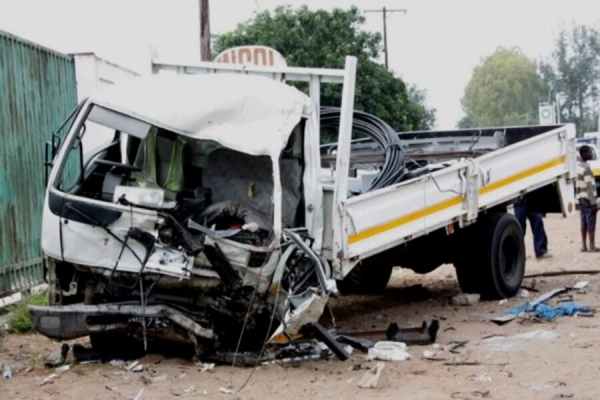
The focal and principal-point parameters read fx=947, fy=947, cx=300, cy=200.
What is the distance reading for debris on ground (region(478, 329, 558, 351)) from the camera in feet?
25.8

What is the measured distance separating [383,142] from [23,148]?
5142 millimetres

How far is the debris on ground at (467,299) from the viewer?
10.3 metres

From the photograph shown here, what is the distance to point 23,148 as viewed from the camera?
39.1 feet

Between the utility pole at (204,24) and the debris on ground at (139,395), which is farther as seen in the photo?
the utility pole at (204,24)

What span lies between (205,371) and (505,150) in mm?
4424

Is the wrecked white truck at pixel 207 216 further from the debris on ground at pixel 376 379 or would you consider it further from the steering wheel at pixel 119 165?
the debris on ground at pixel 376 379

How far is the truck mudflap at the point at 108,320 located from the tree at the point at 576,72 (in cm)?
7476

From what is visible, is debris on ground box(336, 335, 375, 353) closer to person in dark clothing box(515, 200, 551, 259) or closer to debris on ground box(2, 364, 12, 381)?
debris on ground box(2, 364, 12, 381)

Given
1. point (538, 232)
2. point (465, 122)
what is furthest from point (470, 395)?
point (465, 122)

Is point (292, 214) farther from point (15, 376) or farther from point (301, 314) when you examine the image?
point (15, 376)

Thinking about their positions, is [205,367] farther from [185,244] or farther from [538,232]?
[538,232]

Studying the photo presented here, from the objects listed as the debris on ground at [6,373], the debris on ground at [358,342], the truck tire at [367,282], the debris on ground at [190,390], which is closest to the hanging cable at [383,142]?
the debris on ground at [358,342]

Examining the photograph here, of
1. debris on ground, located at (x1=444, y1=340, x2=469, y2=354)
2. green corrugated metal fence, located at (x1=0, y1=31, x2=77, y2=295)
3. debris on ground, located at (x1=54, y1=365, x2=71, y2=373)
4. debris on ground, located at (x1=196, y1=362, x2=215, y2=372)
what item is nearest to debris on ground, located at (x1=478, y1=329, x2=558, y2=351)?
debris on ground, located at (x1=444, y1=340, x2=469, y2=354)

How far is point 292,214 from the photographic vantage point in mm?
7590
